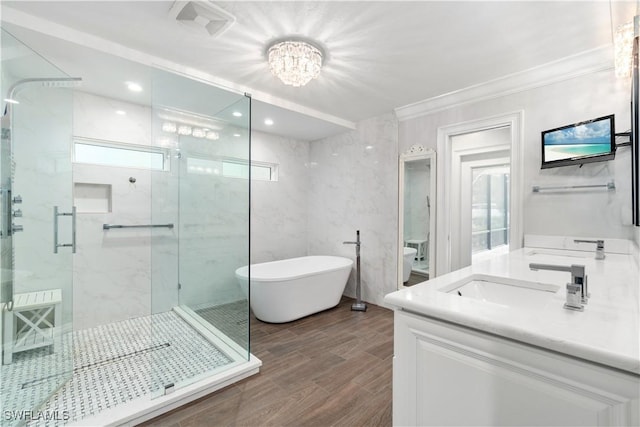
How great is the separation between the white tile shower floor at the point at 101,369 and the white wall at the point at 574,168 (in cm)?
296

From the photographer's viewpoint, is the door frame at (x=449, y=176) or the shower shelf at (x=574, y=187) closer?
the shower shelf at (x=574, y=187)

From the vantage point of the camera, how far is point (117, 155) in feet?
10.1

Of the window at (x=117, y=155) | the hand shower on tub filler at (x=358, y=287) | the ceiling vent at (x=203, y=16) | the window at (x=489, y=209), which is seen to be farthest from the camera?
the window at (x=489, y=209)

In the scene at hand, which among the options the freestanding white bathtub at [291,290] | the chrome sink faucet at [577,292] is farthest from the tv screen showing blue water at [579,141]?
the freestanding white bathtub at [291,290]

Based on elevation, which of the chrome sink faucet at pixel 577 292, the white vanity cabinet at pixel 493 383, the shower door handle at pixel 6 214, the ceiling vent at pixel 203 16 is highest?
the ceiling vent at pixel 203 16

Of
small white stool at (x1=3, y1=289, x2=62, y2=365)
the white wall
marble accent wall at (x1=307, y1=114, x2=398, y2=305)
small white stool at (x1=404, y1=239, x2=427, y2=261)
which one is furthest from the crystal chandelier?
small white stool at (x1=3, y1=289, x2=62, y2=365)

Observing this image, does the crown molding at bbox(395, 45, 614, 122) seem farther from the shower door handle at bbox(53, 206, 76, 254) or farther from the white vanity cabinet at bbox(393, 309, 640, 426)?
the shower door handle at bbox(53, 206, 76, 254)

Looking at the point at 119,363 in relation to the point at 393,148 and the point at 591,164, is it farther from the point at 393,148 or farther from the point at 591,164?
the point at 591,164

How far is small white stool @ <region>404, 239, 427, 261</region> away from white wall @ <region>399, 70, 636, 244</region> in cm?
106

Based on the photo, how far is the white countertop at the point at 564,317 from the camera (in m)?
0.65

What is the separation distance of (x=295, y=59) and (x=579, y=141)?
2.27 m

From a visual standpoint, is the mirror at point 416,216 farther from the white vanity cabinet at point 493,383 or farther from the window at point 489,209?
the white vanity cabinet at point 493,383

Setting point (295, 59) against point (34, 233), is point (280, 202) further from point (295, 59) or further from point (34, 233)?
point (34, 233)

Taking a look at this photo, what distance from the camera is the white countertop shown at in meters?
0.65
